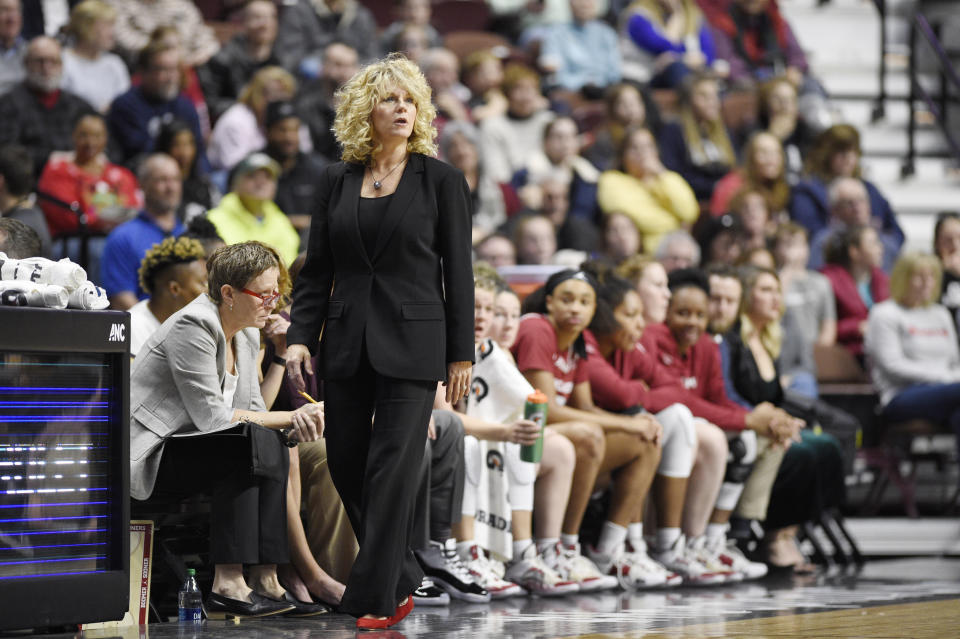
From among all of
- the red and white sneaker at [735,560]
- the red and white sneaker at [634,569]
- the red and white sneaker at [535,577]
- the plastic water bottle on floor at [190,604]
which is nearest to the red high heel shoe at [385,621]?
the plastic water bottle on floor at [190,604]

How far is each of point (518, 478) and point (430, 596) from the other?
0.71m

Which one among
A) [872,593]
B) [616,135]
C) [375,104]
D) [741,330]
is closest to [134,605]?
[375,104]

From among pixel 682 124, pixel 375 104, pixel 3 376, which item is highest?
pixel 682 124

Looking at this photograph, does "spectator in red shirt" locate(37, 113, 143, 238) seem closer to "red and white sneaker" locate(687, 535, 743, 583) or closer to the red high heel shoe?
"red and white sneaker" locate(687, 535, 743, 583)

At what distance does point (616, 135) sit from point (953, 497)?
3.36 m

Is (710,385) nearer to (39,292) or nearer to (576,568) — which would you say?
(576,568)

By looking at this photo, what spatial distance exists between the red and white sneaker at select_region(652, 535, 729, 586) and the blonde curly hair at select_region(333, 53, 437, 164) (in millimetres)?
2780

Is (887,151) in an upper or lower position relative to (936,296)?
upper

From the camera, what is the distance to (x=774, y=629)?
4.47 metres

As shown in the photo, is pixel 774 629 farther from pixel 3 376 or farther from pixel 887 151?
pixel 887 151

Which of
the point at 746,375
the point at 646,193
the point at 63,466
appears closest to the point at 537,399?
the point at 746,375

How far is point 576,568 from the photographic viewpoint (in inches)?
231

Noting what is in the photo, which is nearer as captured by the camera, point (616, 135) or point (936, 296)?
point (936, 296)

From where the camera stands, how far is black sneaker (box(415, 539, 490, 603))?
532 cm
